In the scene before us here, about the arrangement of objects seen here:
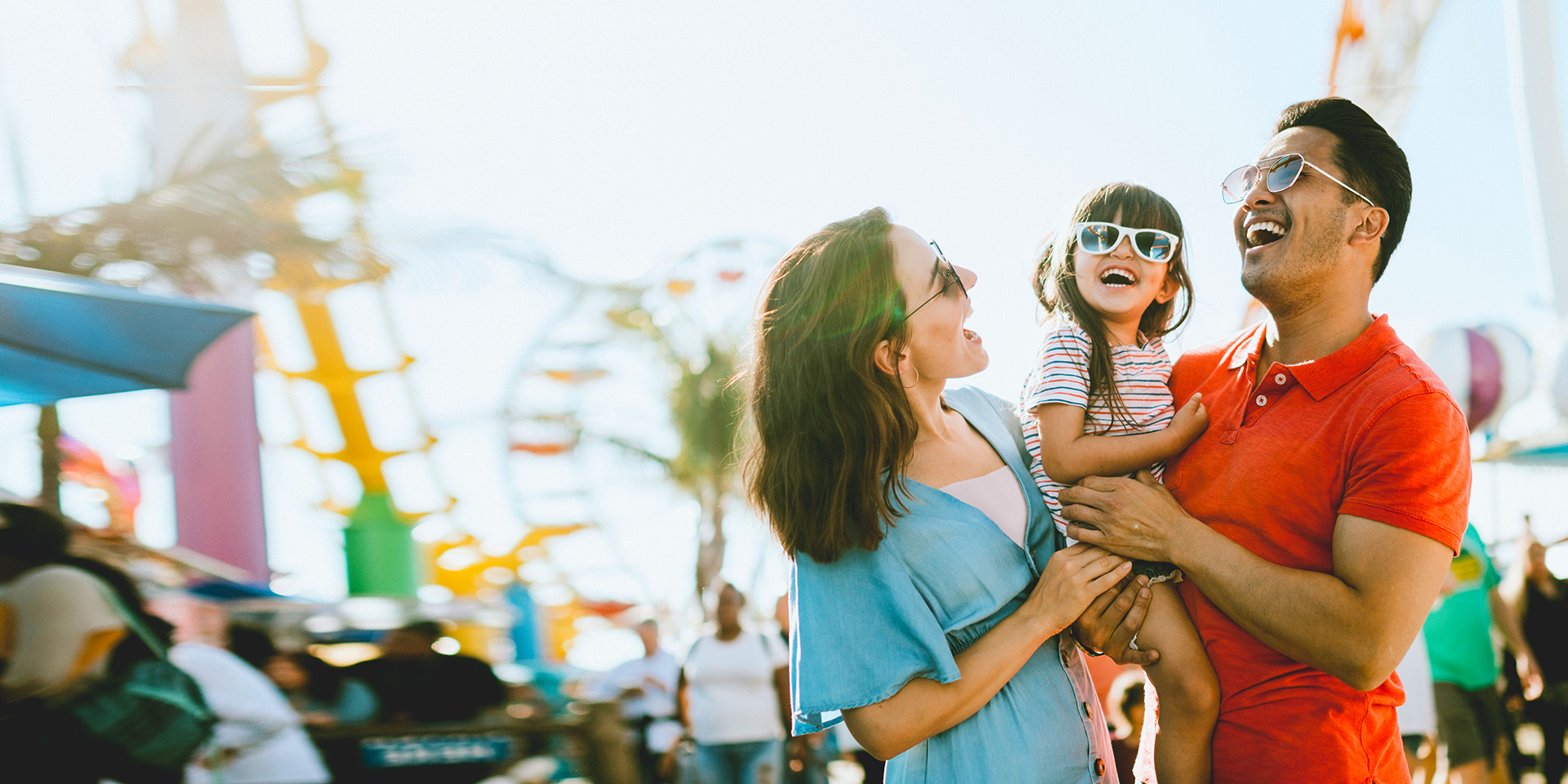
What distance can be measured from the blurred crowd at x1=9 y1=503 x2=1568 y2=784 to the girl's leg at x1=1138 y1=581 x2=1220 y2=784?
2.22 meters

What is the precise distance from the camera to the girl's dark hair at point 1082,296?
6.73 ft

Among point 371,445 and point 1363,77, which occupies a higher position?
point 1363,77

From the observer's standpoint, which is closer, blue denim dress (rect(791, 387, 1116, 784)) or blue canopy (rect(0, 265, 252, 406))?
blue denim dress (rect(791, 387, 1116, 784))

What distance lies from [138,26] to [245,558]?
241 inches

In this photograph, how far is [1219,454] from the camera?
74.5 inches

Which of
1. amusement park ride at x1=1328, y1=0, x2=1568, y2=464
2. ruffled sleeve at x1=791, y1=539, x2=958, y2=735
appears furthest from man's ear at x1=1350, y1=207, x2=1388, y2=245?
amusement park ride at x1=1328, y1=0, x2=1568, y2=464

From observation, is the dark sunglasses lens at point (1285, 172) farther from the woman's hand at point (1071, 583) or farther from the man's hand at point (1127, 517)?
the woman's hand at point (1071, 583)

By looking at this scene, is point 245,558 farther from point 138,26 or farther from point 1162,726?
point 1162,726

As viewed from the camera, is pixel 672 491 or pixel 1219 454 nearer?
pixel 1219 454

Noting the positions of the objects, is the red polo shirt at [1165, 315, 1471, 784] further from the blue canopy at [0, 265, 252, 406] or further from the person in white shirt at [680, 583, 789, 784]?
the blue canopy at [0, 265, 252, 406]

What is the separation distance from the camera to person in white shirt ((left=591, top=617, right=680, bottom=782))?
22.3ft

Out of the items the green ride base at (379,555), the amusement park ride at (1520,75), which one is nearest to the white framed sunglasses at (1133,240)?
the amusement park ride at (1520,75)

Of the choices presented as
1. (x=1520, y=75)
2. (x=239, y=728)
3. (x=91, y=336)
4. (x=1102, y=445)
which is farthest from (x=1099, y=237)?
(x=1520, y=75)

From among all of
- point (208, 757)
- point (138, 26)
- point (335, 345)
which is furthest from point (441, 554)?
point (208, 757)
